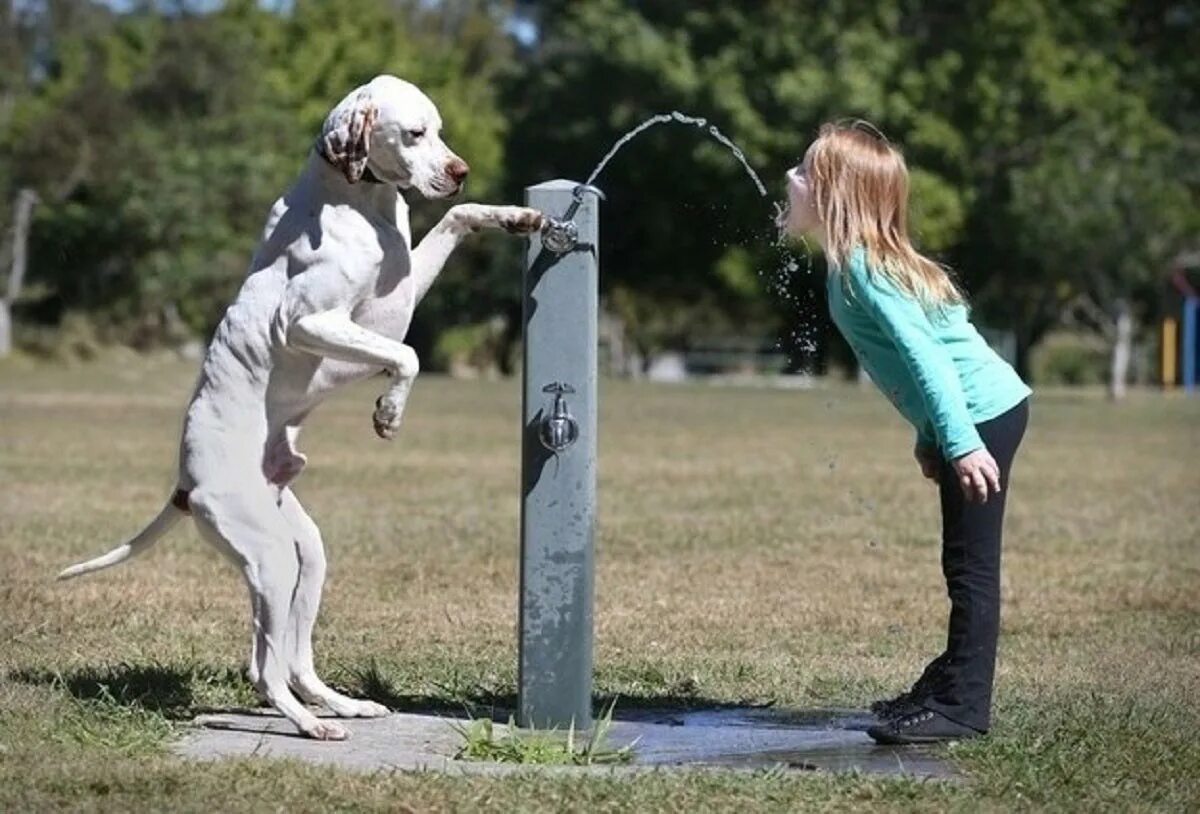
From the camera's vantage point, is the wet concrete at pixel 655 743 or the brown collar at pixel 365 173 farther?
the brown collar at pixel 365 173

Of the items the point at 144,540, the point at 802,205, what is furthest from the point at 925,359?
the point at 144,540

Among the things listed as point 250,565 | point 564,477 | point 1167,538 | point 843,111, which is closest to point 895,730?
point 564,477

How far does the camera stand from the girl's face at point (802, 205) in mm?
7348

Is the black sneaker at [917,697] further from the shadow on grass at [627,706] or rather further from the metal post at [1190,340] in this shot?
the metal post at [1190,340]

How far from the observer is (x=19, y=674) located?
26.8ft

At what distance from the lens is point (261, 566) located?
717 centimetres

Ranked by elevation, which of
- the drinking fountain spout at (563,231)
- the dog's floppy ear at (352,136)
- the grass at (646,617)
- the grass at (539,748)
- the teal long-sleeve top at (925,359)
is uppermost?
the dog's floppy ear at (352,136)

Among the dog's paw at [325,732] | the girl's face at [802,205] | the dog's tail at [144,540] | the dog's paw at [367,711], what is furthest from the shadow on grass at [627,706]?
the girl's face at [802,205]

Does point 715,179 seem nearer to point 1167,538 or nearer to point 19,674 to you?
point 1167,538

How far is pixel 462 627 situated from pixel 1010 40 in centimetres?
4516

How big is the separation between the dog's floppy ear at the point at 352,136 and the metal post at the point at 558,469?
1.73 feet

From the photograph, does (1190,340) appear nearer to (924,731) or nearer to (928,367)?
(924,731)

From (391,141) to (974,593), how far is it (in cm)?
223

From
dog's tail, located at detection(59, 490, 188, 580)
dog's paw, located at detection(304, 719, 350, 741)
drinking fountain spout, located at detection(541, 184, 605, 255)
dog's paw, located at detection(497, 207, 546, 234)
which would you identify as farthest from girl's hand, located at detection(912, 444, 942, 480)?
dog's tail, located at detection(59, 490, 188, 580)
